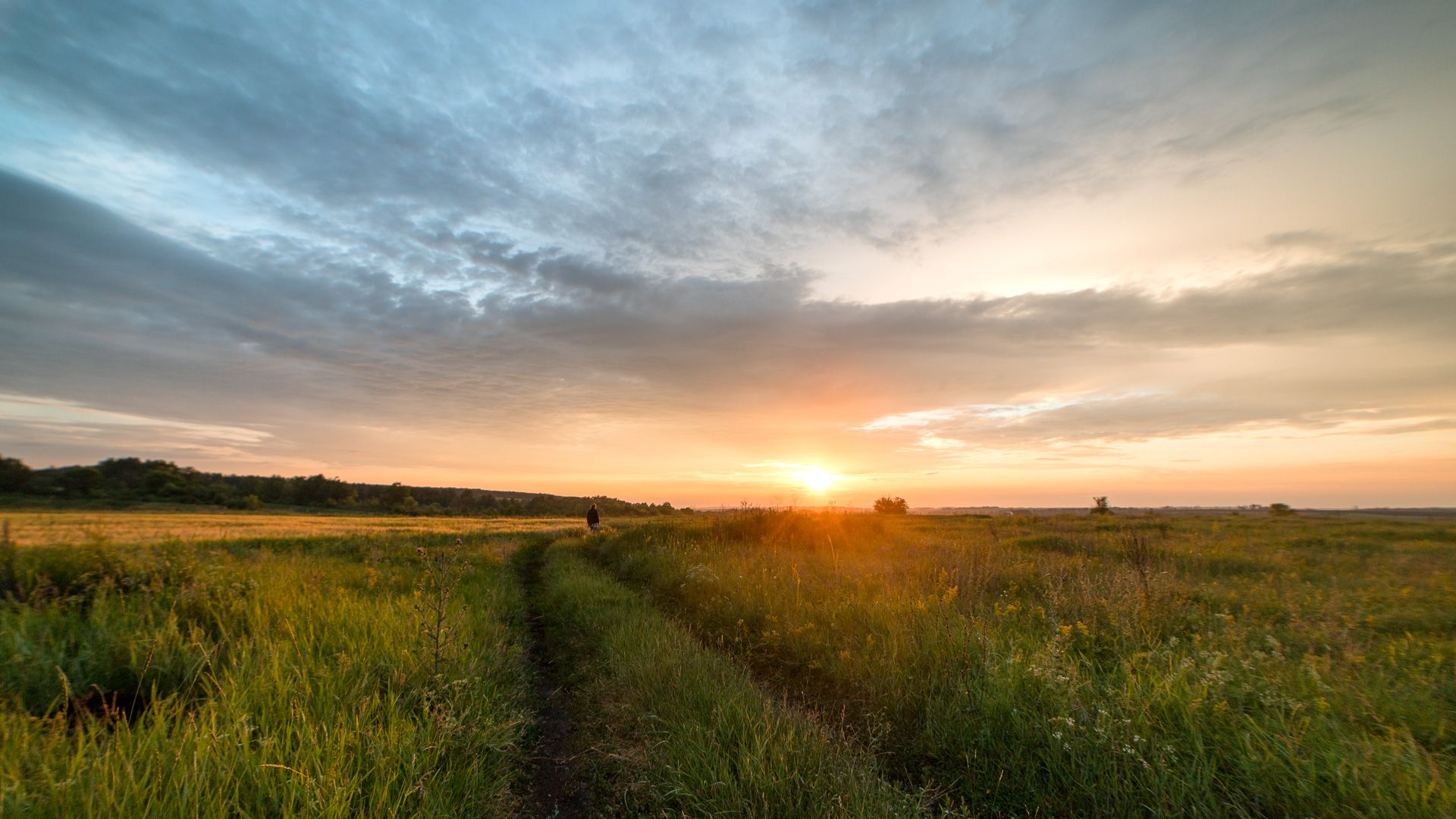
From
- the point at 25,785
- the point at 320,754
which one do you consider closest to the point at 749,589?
the point at 320,754

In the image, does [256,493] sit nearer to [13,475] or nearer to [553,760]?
[13,475]

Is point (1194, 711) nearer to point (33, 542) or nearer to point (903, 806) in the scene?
point (903, 806)

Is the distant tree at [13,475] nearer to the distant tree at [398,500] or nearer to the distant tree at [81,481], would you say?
the distant tree at [81,481]

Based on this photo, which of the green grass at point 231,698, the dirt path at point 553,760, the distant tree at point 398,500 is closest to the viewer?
the green grass at point 231,698

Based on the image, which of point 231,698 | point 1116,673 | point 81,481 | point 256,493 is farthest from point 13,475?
point 1116,673

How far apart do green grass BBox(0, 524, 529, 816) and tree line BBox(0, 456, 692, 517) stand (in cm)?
4111

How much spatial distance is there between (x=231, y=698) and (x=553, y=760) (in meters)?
2.38

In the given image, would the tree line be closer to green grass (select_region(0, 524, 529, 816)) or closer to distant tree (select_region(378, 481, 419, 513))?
distant tree (select_region(378, 481, 419, 513))

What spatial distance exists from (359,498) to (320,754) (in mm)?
103456

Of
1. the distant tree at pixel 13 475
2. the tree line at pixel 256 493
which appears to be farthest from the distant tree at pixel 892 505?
the distant tree at pixel 13 475

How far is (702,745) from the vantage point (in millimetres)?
3877

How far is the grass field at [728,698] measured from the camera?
3203mm

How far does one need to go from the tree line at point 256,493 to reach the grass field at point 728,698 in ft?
136

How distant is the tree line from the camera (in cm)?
4691
